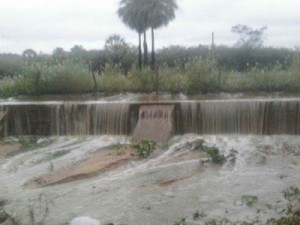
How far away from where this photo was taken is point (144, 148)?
33.8 ft

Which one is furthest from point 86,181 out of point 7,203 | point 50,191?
point 7,203

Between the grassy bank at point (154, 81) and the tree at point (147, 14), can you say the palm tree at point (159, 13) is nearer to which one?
the tree at point (147, 14)

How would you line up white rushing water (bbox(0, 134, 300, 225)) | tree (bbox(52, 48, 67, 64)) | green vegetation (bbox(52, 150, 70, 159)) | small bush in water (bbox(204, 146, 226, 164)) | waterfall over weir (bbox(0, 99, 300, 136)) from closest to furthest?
1. white rushing water (bbox(0, 134, 300, 225))
2. small bush in water (bbox(204, 146, 226, 164))
3. green vegetation (bbox(52, 150, 70, 159))
4. waterfall over weir (bbox(0, 99, 300, 136))
5. tree (bbox(52, 48, 67, 64))

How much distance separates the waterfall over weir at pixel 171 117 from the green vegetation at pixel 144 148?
1.54 metres

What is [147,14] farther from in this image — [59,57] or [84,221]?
[84,221]

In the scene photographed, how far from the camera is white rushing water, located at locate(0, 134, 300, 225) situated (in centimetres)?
697

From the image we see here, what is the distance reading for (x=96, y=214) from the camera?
23.0ft

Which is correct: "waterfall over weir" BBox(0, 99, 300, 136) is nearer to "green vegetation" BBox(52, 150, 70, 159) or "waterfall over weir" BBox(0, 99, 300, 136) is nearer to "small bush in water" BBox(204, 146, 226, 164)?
"green vegetation" BBox(52, 150, 70, 159)

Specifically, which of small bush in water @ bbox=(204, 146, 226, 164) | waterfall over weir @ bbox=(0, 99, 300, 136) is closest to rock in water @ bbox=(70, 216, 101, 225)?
small bush in water @ bbox=(204, 146, 226, 164)

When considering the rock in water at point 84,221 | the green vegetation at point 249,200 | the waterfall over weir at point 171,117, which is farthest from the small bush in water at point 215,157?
the rock in water at point 84,221

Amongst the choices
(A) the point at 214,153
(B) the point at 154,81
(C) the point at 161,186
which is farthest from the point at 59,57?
(C) the point at 161,186

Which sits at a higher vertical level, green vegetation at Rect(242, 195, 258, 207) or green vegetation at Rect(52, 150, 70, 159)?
green vegetation at Rect(52, 150, 70, 159)

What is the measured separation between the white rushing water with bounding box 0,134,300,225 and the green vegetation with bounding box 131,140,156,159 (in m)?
0.19

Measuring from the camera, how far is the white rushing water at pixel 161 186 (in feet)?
22.9
